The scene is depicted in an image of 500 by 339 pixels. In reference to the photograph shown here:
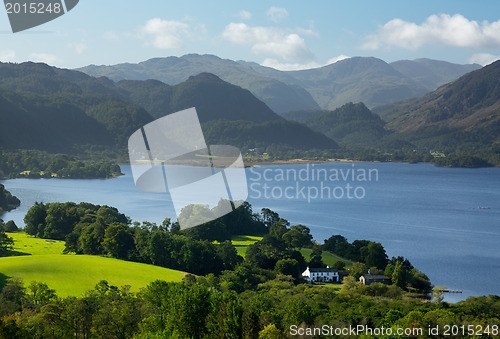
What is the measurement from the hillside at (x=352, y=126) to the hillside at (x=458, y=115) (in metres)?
7.42

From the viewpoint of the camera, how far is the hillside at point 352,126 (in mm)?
152875

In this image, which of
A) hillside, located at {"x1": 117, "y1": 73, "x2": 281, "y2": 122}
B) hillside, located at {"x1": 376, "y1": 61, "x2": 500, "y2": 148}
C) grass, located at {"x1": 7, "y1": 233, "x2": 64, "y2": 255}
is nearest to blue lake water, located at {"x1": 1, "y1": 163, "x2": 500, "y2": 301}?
grass, located at {"x1": 7, "y1": 233, "x2": 64, "y2": 255}

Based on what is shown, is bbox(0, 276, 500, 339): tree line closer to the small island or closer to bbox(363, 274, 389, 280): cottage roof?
bbox(363, 274, 389, 280): cottage roof

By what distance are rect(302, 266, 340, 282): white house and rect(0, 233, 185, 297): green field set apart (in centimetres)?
582

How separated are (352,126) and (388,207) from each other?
120m

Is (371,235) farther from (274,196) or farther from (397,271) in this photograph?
(274,196)

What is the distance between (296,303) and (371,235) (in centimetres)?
2224

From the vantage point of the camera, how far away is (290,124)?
140 meters

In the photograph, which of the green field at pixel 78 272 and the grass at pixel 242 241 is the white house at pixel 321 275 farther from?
the green field at pixel 78 272

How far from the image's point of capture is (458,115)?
159500 millimetres

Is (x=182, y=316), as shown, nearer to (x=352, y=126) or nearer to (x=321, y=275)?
(x=321, y=275)

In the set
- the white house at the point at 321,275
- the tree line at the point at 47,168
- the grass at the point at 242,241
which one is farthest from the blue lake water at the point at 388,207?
the white house at the point at 321,275

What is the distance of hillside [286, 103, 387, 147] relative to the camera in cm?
15288

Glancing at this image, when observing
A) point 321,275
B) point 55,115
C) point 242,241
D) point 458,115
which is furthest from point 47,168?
point 458,115
